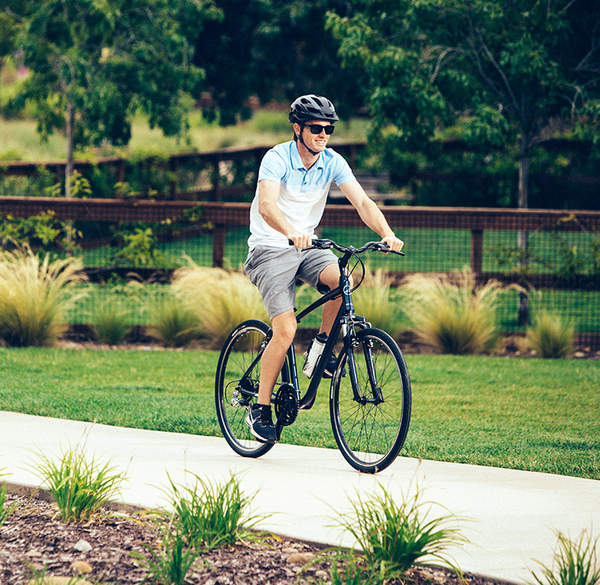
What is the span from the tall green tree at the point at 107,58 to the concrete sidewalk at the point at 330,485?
34.6ft

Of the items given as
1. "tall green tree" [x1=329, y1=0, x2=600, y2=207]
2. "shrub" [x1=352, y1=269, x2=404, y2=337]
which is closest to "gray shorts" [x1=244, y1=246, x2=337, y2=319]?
"shrub" [x1=352, y1=269, x2=404, y2=337]

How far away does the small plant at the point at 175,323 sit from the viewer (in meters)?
10.3

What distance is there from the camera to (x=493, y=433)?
659cm

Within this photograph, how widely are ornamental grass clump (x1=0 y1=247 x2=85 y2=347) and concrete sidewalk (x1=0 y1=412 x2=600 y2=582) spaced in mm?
3906

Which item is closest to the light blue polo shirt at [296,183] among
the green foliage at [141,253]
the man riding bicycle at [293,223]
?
the man riding bicycle at [293,223]

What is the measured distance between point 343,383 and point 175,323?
16.7 feet

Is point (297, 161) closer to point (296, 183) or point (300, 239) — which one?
point (296, 183)

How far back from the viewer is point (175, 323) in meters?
10.4

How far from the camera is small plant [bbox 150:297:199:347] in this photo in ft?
33.9

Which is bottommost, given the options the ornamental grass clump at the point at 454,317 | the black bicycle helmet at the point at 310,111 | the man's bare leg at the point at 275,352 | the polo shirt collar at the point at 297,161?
the man's bare leg at the point at 275,352

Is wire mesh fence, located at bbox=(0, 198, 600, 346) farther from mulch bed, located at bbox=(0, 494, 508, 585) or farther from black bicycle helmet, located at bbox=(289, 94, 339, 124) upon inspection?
mulch bed, located at bbox=(0, 494, 508, 585)

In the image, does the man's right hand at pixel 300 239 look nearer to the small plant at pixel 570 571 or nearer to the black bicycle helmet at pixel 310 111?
the black bicycle helmet at pixel 310 111

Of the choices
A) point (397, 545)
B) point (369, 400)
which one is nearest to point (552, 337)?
point (369, 400)

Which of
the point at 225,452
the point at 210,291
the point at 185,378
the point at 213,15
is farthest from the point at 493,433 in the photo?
the point at 213,15
